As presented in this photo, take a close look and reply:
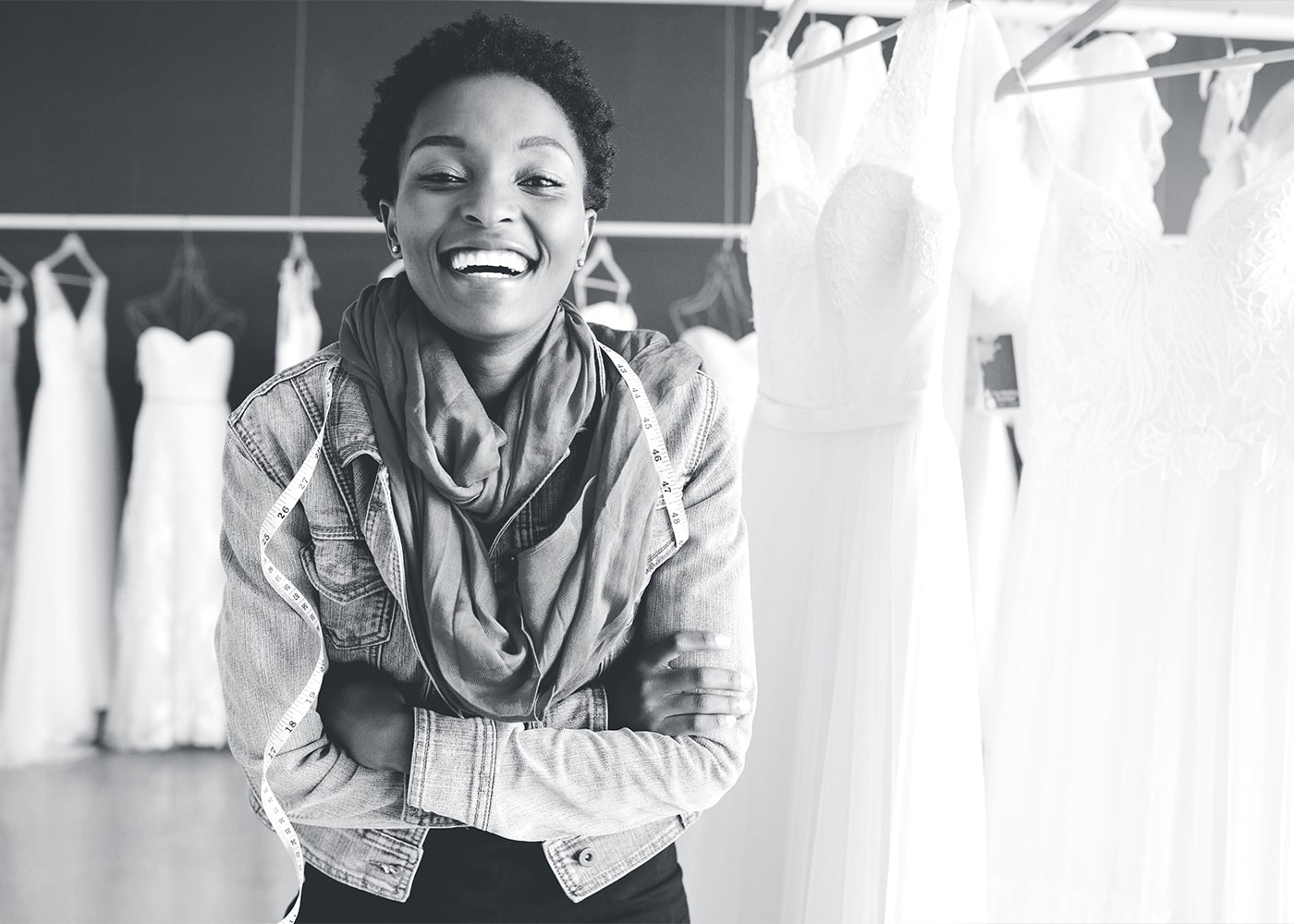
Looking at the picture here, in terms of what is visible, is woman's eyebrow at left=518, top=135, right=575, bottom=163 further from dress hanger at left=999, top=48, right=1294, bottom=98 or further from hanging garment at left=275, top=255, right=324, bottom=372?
hanging garment at left=275, top=255, right=324, bottom=372

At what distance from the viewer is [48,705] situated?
342 centimetres

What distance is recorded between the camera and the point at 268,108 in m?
3.88

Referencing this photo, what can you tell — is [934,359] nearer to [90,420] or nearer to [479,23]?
[479,23]

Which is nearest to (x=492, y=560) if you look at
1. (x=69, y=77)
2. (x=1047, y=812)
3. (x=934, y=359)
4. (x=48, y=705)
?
(x=934, y=359)

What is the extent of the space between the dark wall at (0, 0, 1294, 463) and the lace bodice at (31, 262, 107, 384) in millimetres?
372

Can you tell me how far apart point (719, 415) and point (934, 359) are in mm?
346

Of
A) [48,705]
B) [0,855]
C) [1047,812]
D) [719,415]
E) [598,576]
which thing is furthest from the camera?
[48,705]

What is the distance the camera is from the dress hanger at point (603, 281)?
3547 mm

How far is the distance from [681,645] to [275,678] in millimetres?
355

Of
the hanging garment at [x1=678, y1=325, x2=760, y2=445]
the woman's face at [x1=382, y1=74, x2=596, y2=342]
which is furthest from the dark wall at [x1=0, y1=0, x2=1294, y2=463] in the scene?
the woman's face at [x1=382, y1=74, x2=596, y2=342]

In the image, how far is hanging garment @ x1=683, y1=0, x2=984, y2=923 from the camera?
4.17 feet

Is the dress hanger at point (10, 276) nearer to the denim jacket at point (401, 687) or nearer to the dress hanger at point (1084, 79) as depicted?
the denim jacket at point (401, 687)

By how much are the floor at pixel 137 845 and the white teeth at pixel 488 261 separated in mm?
2012

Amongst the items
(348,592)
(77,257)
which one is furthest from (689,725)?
(77,257)
